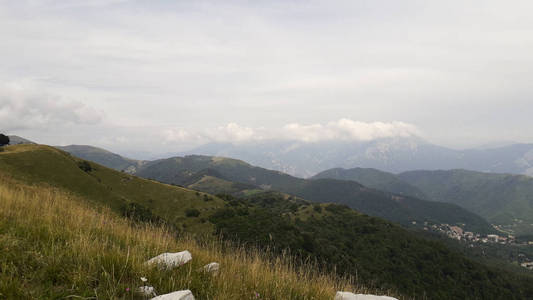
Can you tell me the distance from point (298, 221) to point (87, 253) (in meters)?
115

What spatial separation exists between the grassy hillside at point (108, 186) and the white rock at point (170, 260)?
3149cm

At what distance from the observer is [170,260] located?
18.9 ft

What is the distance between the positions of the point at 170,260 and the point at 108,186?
246ft

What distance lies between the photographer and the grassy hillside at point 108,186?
50562mm

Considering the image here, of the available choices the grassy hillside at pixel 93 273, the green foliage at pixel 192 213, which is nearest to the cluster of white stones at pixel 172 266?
the grassy hillside at pixel 93 273

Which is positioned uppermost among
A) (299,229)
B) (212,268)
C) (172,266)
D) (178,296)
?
(178,296)

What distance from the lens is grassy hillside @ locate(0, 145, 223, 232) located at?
50562 mm

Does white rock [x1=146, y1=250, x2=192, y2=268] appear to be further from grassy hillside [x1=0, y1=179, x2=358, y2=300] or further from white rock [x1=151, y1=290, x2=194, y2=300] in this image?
white rock [x1=151, y1=290, x2=194, y2=300]

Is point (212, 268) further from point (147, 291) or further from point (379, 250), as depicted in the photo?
point (379, 250)

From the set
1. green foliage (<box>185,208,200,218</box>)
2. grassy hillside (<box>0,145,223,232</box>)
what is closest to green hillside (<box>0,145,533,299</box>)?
green foliage (<box>185,208,200,218</box>)

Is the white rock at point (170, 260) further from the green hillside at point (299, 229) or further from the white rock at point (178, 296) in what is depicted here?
the green hillside at point (299, 229)

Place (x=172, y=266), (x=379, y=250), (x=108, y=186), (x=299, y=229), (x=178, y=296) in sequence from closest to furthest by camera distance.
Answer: (x=178, y=296) → (x=172, y=266) → (x=108, y=186) → (x=299, y=229) → (x=379, y=250)

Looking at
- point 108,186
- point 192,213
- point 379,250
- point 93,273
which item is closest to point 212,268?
point 93,273

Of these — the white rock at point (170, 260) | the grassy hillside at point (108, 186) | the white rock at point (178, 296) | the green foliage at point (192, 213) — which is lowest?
the green foliage at point (192, 213)
